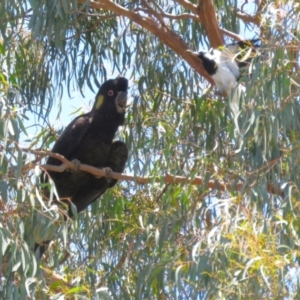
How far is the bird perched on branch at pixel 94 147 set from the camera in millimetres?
4039

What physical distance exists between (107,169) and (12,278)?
1.11 metres

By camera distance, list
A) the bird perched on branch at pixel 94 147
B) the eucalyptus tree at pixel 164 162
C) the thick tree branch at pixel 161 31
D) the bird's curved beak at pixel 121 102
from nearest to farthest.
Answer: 1. the eucalyptus tree at pixel 164 162
2. the thick tree branch at pixel 161 31
3. the bird perched on branch at pixel 94 147
4. the bird's curved beak at pixel 121 102

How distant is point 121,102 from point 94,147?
27cm

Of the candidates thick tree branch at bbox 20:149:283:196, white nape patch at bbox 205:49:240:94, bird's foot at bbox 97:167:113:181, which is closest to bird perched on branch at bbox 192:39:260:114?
white nape patch at bbox 205:49:240:94

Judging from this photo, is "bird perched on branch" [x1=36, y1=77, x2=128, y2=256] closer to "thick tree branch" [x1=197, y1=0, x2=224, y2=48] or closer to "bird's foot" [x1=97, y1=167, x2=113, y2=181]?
"bird's foot" [x1=97, y1=167, x2=113, y2=181]

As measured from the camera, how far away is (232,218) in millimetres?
2756

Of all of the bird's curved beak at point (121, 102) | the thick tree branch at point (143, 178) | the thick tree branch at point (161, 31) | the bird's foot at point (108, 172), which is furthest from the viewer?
the bird's curved beak at point (121, 102)

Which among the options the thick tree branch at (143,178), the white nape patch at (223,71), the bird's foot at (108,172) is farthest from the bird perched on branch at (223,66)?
the bird's foot at (108,172)

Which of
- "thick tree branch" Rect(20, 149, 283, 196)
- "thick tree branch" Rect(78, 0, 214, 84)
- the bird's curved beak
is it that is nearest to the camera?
"thick tree branch" Rect(20, 149, 283, 196)

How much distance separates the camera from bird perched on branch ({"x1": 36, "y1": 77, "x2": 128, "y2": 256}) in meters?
4.04

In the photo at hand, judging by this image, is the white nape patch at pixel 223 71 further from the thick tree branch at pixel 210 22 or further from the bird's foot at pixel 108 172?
the bird's foot at pixel 108 172

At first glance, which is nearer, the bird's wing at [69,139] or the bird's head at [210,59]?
the bird's head at [210,59]

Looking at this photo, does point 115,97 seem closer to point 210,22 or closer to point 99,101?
point 99,101

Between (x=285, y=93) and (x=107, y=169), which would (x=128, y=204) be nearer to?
(x=107, y=169)
